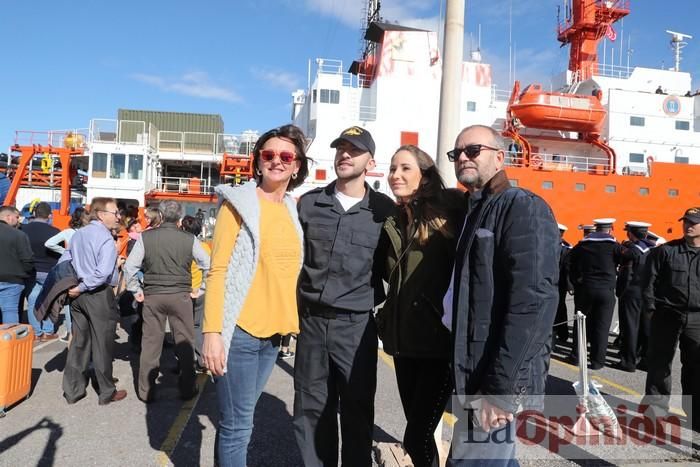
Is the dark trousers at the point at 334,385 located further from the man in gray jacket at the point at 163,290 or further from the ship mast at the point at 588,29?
the ship mast at the point at 588,29

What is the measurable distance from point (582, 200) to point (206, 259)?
1726 centimetres

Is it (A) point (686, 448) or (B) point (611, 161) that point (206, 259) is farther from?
(B) point (611, 161)

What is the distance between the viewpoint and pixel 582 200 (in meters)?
18.1

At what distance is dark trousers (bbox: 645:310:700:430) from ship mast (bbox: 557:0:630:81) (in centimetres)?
2368

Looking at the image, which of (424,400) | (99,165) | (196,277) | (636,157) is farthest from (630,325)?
(99,165)

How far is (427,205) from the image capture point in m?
2.55

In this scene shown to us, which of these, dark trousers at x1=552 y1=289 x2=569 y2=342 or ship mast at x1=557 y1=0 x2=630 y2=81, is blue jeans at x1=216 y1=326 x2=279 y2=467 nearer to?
dark trousers at x1=552 y1=289 x2=569 y2=342

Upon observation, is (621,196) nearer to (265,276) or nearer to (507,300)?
(507,300)

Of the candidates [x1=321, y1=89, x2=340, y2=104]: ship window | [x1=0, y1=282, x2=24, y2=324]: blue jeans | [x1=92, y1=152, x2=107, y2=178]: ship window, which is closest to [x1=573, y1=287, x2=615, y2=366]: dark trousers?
[x1=0, y1=282, x2=24, y2=324]: blue jeans

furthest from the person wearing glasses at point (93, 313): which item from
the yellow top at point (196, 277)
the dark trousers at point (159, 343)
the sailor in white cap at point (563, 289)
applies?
the sailor in white cap at point (563, 289)

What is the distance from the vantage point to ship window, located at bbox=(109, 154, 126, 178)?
802 inches

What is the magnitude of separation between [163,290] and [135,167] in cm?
1836

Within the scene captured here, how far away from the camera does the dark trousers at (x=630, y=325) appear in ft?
20.2

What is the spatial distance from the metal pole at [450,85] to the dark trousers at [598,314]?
10.6 feet
